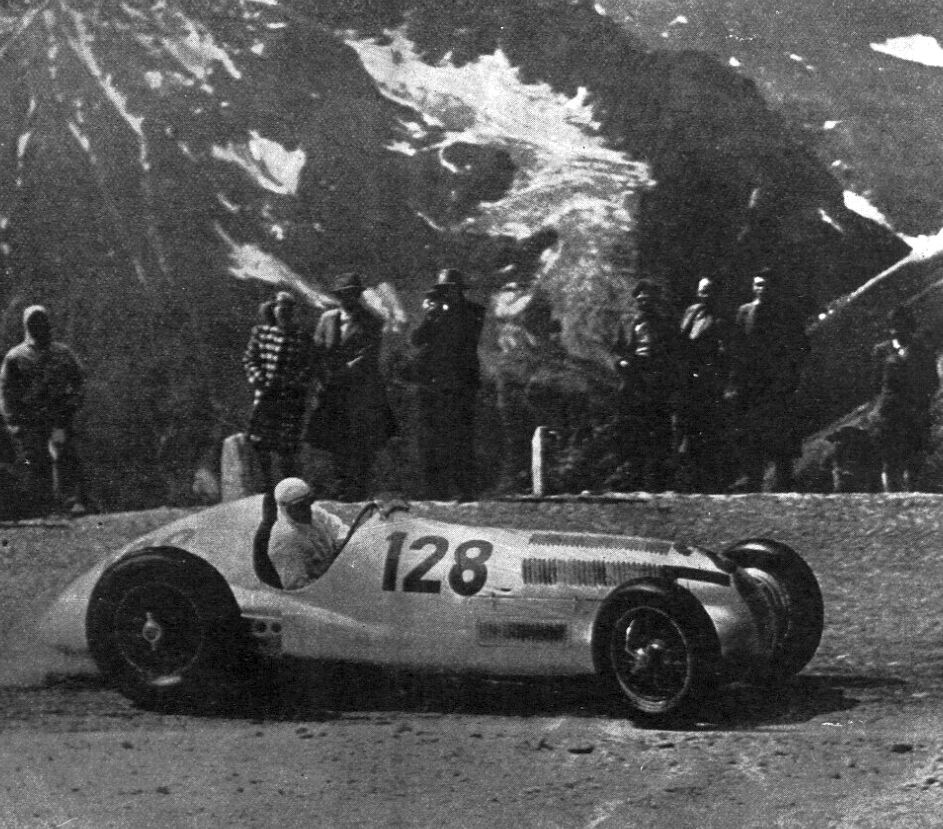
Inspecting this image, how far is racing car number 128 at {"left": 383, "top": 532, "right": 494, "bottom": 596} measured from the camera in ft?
16.1

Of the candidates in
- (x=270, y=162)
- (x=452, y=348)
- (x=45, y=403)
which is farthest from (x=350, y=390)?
(x=45, y=403)

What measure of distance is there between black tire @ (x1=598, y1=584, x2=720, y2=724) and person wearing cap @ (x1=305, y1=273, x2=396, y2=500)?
122cm

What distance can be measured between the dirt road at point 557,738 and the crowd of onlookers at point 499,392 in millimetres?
188

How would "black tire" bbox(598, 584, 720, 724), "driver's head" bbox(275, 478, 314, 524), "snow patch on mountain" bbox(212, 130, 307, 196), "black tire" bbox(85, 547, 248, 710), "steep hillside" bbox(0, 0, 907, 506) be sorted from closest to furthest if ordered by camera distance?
"black tire" bbox(598, 584, 720, 724), "black tire" bbox(85, 547, 248, 710), "driver's head" bbox(275, 478, 314, 524), "steep hillside" bbox(0, 0, 907, 506), "snow patch on mountain" bbox(212, 130, 307, 196)

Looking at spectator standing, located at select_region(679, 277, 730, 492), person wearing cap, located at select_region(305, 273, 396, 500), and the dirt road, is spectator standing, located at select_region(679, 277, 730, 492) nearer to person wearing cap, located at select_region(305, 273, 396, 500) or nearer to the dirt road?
the dirt road

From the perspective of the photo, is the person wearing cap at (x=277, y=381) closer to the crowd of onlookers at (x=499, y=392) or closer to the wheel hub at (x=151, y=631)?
the crowd of onlookers at (x=499, y=392)

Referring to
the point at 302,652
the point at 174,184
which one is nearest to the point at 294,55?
the point at 174,184

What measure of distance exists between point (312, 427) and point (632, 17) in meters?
1.99

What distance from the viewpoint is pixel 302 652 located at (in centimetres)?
502

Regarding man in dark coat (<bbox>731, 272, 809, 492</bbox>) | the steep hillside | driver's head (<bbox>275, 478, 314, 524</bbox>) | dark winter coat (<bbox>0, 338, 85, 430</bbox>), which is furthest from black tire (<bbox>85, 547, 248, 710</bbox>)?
man in dark coat (<bbox>731, 272, 809, 492</bbox>)

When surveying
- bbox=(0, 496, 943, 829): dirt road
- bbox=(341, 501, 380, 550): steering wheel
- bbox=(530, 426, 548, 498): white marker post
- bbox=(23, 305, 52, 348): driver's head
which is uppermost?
bbox=(23, 305, 52, 348): driver's head

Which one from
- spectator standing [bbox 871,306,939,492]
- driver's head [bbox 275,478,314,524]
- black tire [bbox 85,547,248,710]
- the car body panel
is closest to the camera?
the car body panel

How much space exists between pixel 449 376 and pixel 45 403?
1.60m

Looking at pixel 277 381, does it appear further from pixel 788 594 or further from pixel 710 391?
pixel 788 594
